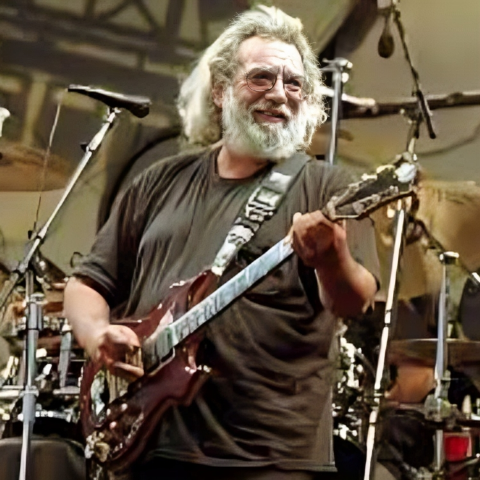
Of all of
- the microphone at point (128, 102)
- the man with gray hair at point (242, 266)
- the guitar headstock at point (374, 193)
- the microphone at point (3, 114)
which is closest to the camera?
the guitar headstock at point (374, 193)

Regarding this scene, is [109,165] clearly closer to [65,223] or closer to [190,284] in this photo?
[65,223]

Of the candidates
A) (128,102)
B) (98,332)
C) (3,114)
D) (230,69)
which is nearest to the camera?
(98,332)

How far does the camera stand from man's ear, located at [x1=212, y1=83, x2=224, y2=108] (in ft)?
6.00

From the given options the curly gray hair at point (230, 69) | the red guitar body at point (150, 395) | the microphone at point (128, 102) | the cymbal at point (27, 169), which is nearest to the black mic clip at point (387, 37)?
the curly gray hair at point (230, 69)

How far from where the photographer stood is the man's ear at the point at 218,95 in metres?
1.83

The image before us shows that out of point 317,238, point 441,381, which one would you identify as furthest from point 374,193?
point 441,381

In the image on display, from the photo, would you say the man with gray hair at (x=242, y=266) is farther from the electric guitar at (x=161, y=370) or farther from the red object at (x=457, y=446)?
the red object at (x=457, y=446)

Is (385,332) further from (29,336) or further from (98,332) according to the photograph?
(29,336)

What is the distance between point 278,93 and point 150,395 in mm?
652

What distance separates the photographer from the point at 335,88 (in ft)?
6.23

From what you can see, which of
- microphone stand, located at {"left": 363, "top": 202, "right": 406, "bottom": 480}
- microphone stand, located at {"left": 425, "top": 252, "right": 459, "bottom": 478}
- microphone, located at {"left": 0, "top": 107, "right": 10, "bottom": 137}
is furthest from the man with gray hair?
microphone, located at {"left": 0, "top": 107, "right": 10, "bottom": 137}

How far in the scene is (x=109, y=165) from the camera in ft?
6.61

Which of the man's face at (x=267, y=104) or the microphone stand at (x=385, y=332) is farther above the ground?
the man's face at (x=267, y=104)

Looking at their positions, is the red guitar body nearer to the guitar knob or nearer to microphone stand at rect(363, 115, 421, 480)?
the guitar knob
